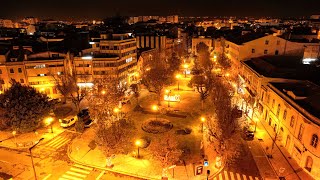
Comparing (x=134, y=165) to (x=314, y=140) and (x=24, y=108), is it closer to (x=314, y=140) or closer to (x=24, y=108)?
(x=24, y=108)

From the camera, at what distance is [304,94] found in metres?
35.9

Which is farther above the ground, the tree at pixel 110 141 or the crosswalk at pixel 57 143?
the tree at pixel 110 141

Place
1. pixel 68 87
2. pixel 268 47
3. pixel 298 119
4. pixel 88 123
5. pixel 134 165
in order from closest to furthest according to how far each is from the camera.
→ pixel 134 165, pixel 298 119, pixel 88 123, pixel 68 87, pixel 268 47

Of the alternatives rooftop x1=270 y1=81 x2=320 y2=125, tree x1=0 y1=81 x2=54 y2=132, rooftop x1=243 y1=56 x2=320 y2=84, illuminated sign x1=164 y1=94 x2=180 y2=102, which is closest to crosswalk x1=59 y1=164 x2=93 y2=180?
tree x1=0 y1=81 x2=54 y2=132

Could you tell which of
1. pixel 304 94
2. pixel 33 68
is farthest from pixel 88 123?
pixel 304 94

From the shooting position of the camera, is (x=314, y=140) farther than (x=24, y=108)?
No

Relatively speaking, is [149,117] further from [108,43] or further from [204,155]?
[108,43]

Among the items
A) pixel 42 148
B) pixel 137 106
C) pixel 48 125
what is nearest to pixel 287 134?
pixel 137 106

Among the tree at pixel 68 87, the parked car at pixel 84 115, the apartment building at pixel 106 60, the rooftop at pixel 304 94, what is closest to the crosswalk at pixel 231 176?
the rooftop at pixel 304 94

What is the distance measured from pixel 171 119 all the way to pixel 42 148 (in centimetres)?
2330

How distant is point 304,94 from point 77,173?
114 ft

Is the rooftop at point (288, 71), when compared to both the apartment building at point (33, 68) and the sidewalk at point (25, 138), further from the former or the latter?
the apartment building at point (33, 68)

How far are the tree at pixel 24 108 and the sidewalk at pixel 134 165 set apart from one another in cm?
936

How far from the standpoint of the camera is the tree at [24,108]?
38750mm
